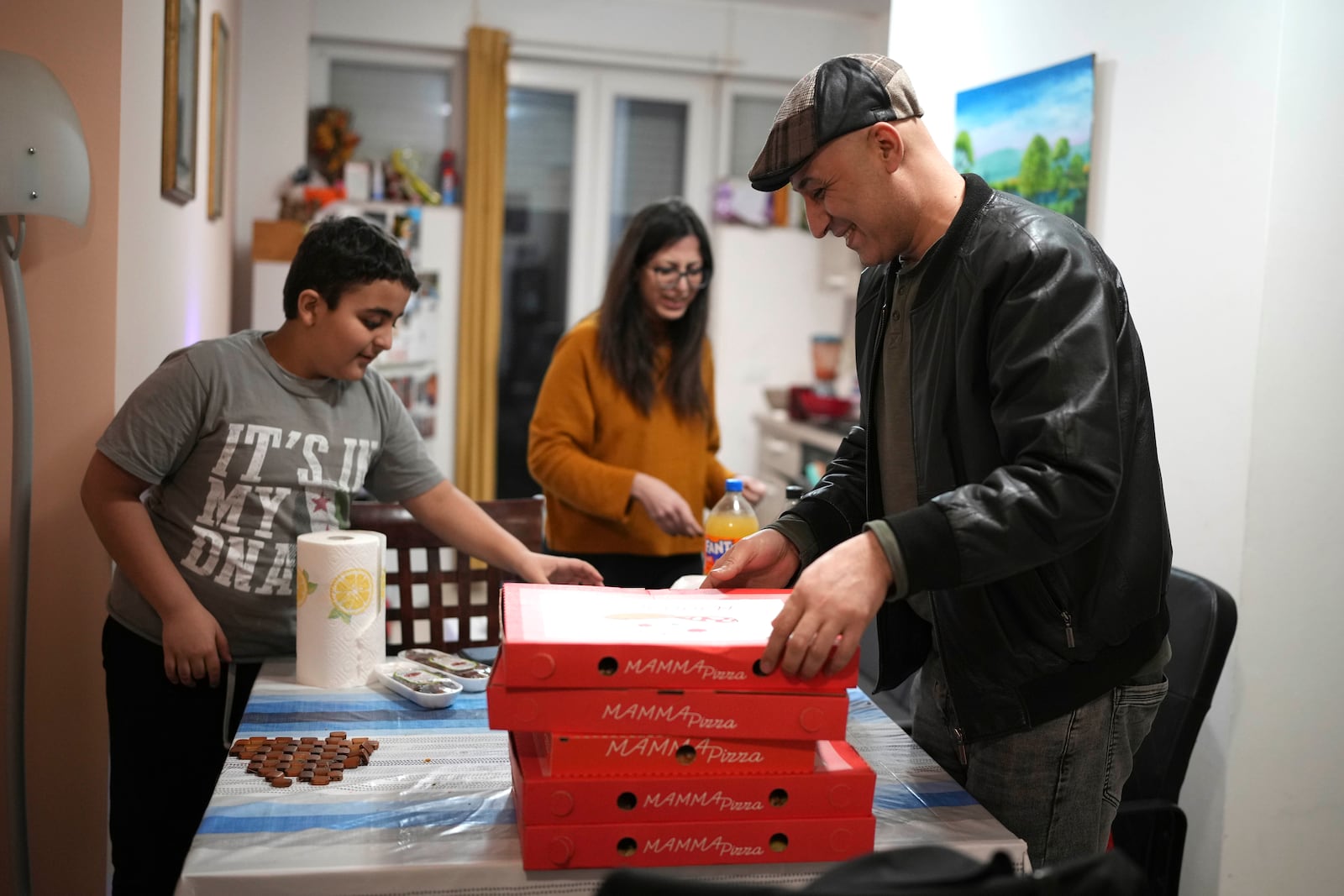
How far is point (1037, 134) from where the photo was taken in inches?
102

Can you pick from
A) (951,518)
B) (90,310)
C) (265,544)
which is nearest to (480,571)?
(265,544)

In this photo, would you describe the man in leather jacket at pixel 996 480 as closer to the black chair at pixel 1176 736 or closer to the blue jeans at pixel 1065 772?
the blue jeans at pixel 1065 772

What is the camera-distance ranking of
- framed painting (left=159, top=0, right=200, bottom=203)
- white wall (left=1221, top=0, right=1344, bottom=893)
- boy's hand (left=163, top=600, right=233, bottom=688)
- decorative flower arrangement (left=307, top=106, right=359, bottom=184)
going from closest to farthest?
boy's hand (left=163, top=600, right=233, bottom=688)
white wall (left=1221, top=0, right=1344, bottom=893)
framed painting (left=159, top=0, right=200, bottom=203)
decorative flower arrangement (left=307, top=106, right=359, bottom=184)

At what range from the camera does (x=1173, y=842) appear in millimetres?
1921

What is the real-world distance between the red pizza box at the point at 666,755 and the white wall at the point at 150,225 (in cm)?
151

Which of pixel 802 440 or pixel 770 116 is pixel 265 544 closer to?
pixel 802 440

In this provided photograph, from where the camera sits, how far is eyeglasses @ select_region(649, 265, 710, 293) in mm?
2609

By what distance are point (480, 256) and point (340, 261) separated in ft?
11.2

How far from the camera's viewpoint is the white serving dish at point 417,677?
1592 mm

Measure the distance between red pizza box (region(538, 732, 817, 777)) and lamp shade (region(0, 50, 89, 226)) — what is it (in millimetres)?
1371

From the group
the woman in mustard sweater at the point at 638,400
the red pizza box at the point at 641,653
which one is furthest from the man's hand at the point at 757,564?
the woman in mustard sweater at the point at 638,400

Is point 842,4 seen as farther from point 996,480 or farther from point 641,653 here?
point 641,653

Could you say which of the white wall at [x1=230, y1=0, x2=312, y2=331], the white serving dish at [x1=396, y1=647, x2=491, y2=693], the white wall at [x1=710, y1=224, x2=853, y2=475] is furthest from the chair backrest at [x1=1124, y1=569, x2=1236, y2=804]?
the white wall at [x1=230, y1=0, x2=312, y2=331]

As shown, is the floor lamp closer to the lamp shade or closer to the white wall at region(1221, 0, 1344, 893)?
the lamp shade
